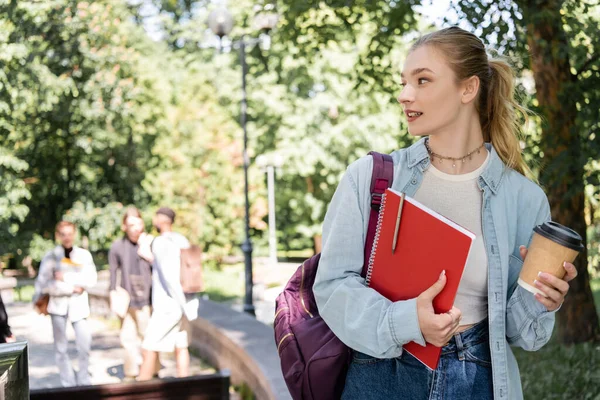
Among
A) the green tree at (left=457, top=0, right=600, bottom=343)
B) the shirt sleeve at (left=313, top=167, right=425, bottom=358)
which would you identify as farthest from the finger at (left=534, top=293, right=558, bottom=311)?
the green tree at (left=457, top=0, right=600, bottom=343)

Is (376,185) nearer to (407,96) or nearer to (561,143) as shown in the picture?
(407,96)

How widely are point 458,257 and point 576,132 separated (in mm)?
5432

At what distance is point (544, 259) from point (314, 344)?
633 mm

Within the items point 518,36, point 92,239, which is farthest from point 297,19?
point 92,239

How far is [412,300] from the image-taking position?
1966 mm

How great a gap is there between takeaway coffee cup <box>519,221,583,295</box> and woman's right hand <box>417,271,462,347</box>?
0.22 m

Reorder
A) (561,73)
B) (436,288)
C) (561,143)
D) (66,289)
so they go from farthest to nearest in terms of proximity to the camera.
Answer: (66,289) < (561,73) < (561,143) < (436,288)

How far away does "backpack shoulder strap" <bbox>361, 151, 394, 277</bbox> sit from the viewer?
2098mm

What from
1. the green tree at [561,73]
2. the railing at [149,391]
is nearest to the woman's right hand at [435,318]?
the railing at [149,391]

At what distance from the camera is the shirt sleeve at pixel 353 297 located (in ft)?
6.43

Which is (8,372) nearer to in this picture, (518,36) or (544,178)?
(544,178)

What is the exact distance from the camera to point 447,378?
6.86 ft

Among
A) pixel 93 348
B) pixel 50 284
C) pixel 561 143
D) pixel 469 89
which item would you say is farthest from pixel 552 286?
pixel 93 348

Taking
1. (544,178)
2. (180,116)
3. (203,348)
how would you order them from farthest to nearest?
(180,116)
(203,348)
(544,178)
